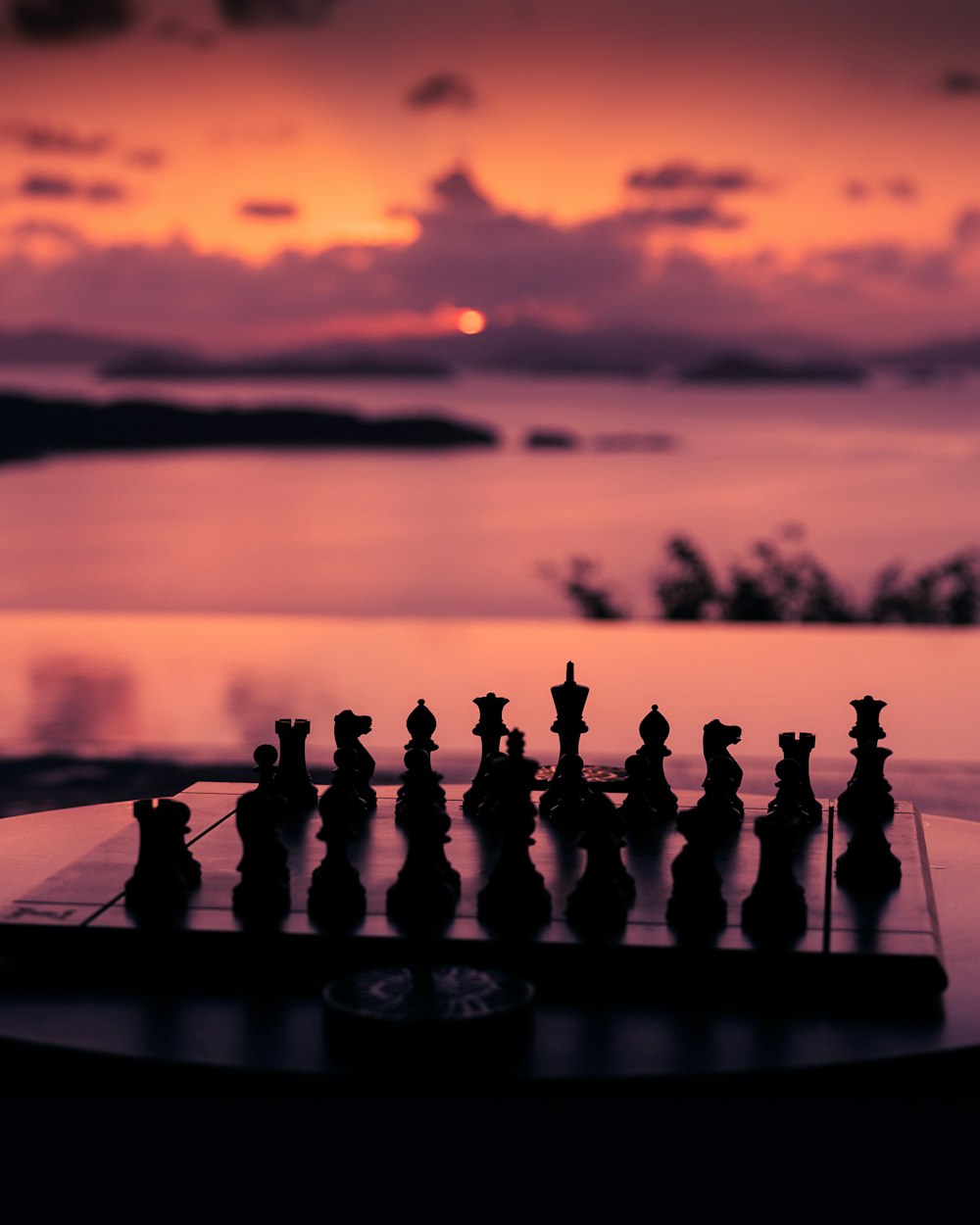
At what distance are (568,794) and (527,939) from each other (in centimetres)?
63

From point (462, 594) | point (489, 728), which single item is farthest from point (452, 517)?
point (489, 728)

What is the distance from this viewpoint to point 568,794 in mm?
2322

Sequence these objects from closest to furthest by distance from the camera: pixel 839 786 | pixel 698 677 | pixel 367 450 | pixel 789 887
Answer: pixel 789 887 < pixel 839 786 < pixel 698 677 < pixel 367 450

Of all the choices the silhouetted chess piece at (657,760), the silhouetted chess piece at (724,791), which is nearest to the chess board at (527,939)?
the silhouetted chess piece at (724,791)

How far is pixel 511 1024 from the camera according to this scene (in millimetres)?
1435

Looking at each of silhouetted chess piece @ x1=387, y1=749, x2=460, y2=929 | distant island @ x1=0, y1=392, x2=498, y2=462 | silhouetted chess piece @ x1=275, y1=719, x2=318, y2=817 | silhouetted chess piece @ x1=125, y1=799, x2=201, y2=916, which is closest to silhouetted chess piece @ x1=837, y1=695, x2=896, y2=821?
silhouetted chess piece @ x1=387, y1=749, x2=460, y2=929

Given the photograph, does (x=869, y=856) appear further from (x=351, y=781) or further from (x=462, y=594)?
(x=462, y=594)

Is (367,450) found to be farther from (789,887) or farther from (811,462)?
(789,887)

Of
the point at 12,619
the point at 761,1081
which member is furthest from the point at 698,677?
the point at 761,1081

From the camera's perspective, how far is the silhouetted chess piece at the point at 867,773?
2.26 metres

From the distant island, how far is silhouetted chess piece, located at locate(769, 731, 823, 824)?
22.2 feet

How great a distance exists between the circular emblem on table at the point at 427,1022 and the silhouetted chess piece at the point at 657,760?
0.91 metres

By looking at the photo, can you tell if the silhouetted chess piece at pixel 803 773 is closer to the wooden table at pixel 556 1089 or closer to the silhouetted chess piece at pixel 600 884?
the silhouetted chess piece at pixel 600 884

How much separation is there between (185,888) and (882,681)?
4.28 m
